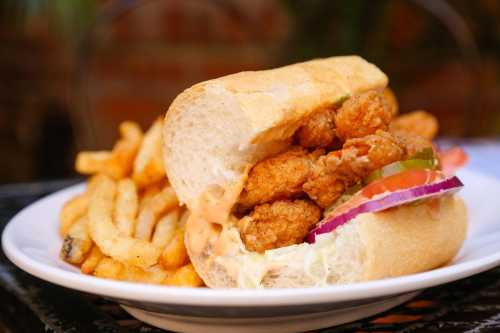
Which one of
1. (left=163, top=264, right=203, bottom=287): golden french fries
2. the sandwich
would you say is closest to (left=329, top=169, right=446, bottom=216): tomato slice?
the sandwich

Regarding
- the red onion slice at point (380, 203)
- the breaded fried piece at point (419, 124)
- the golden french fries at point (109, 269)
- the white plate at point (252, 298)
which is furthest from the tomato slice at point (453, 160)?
the golden french fries at point (109, 269)

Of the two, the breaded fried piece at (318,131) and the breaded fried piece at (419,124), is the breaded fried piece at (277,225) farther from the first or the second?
the breaded fried piece at (419,124)

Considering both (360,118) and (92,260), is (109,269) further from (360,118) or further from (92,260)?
(360,118)

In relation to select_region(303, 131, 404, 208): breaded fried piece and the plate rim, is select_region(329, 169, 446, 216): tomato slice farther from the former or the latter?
the plate rim

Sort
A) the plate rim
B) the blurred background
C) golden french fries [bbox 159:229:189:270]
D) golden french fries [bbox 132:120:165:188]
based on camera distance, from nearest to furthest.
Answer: the plate rim, golden french fries [bbox 159:229:189:270], golden french fries [bbox 132:120:165:188], the blurred background

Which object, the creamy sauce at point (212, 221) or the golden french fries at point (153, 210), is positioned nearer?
the creamy sauce at point (212, 221)

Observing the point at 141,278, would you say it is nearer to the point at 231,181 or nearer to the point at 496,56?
the point at 231,181
